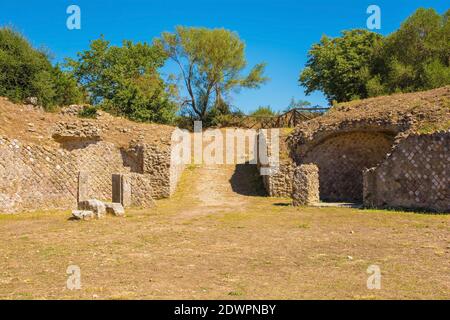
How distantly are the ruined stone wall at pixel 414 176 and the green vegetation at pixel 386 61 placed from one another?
14.4 meters

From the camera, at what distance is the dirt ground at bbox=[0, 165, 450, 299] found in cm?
605

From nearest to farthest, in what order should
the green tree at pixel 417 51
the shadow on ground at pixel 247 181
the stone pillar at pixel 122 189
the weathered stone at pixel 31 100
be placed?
the stone pillar at pixel 122 189 → the shadow on ground at pixel 247 181 → the weathered stone at pixel 31 100 → the green tree at pixel 417 51

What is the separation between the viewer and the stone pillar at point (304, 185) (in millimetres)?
17578

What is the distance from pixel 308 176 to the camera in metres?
17.5

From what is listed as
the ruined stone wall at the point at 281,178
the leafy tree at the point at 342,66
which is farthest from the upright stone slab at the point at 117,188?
the leafy tree at the point at 342,66

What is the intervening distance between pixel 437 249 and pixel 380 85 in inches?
1009

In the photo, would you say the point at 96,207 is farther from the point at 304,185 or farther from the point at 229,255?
the point at 304,185

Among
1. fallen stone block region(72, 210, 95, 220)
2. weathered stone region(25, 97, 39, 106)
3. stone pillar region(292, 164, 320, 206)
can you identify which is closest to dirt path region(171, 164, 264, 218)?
stone pillar region(292, 164, 320, 206)

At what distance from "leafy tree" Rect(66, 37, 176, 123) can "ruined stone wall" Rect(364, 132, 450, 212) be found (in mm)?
19473

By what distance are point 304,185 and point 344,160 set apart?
200 inches

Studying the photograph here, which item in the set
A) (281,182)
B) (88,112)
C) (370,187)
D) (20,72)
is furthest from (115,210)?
(20,72)

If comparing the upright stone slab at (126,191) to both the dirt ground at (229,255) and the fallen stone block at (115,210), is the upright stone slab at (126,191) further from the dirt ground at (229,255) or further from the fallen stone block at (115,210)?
the fallen stone block at (115,210)

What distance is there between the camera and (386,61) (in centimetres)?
3366
